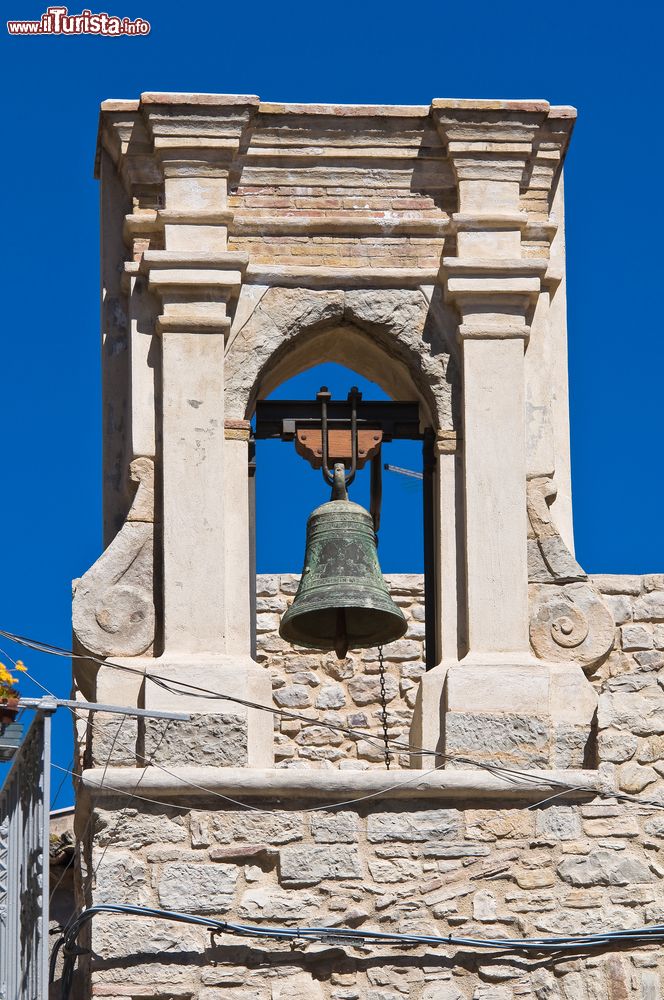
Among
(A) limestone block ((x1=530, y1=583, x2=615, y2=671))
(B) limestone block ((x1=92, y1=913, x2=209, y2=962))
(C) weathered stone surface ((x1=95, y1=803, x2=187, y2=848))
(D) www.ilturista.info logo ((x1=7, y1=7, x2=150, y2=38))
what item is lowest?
(B) limestone block ((x1=92, y1=913, x2=209, y2=962))

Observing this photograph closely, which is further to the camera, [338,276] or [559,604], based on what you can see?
[338,276]

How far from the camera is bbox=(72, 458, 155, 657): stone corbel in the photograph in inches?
533

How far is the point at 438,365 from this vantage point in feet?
45.9

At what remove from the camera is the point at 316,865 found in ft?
42.7

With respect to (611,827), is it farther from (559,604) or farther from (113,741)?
(113,741)

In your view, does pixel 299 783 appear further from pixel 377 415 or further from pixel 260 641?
pixel 260 641

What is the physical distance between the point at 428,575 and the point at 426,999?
2.00 meters

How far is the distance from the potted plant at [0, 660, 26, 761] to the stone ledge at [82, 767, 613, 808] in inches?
15.8

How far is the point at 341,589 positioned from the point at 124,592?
894mm

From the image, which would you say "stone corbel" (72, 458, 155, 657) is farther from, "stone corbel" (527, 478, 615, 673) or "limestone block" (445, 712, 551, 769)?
"stone corbel" (527, 478, 615, 673)

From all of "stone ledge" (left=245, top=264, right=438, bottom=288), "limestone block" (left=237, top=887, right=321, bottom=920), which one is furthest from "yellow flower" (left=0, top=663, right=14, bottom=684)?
"stone ledge" (left=245, top=264, right=438, bottom=288)

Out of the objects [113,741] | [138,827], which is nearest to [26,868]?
[138,827]

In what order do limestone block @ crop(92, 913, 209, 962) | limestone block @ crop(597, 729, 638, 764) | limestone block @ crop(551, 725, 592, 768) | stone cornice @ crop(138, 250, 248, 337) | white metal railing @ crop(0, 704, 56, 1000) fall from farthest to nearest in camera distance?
1. stone cornice @ crop(138, 250, 248, 337)
2. limestone block @ crop(597, 729, 638, 764)
3. limestone block @ crop(551, 725, 592, 768)
4. limestone block @ crop(92, 913, 209, 962)
5. white metal railing @ crop(0, 704, 56, 1000)

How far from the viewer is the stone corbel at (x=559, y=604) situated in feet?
44.7
